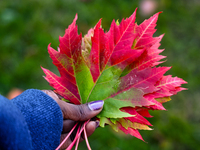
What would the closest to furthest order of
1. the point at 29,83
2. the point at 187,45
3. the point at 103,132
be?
1. the point at 103,132
2. the point at 29,83
3. the point at 187,45

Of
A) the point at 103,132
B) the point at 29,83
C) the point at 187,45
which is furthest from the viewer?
the point at 187,45

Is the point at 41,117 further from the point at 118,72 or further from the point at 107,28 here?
the point at 107,28

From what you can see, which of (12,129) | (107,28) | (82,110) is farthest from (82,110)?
(107,28)

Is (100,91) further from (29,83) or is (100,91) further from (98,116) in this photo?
(29,83)

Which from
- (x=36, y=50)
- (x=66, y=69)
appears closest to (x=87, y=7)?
(x=36, y=50)

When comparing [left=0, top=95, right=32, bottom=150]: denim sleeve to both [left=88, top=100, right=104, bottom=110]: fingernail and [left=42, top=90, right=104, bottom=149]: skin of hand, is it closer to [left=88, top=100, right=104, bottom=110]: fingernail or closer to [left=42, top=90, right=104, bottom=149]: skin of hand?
[left=42, top=90, right=104, bottom=149]: skin of hand

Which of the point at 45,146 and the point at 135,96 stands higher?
the point at 135,96

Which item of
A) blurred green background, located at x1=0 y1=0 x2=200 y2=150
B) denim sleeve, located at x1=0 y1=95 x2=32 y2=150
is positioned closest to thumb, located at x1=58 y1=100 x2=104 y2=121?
denim sleeve, located at x1=0 y1=95 x2=32 y2=150

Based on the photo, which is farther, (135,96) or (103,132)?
(103,132)
